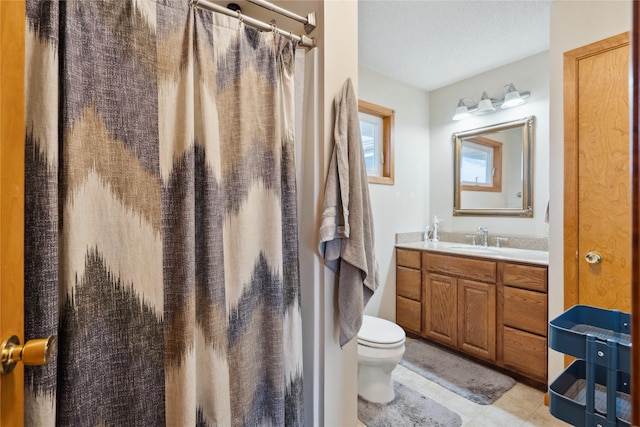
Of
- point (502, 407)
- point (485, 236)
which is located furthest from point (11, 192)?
point (485, 236)

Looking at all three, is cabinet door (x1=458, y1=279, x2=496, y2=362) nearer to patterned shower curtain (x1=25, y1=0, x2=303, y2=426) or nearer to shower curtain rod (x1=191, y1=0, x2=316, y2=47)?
patterned shower curtain (x1=25, y1=0, x2=303, y2=426)

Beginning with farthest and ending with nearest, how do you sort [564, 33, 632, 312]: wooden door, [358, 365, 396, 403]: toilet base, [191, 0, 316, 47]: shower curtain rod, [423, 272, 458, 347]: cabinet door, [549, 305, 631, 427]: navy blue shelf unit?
[423, 272, 458, 347]: cabinet door → [358, 365, 396, 403]: toilet base → [564, 33, 632, 312]: wooden door → [191, 0, 316, 47]: shower curtain rod → [549, 305, 631, 427]: navy blue shelf unit

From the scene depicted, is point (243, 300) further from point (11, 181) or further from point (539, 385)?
point (539, 385)

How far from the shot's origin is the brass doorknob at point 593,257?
165cm

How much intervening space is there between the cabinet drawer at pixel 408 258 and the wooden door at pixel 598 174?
112 centimetres

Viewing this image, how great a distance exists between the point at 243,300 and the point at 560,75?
2.17 m

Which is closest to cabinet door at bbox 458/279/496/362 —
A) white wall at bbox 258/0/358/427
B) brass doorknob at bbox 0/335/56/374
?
white wall at bbox 258/0/358/427

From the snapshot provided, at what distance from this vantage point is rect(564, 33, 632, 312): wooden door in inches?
62.1

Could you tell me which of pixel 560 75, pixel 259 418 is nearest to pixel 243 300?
pixel 259 418

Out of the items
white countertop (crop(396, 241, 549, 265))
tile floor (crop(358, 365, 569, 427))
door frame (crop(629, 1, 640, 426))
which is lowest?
tile floor (crop(358, 365, 569, 427))

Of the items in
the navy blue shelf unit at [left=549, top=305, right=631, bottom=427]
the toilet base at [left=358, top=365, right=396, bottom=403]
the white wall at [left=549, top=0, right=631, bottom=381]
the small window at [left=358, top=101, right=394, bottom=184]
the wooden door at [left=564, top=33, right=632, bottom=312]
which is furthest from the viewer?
the small window at [left=358, top=101, right=394, bottom=184]

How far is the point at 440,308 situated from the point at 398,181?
1.23m

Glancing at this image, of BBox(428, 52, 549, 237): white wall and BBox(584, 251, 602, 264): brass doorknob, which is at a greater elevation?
BBox(428, 52, 549, 237): white wall

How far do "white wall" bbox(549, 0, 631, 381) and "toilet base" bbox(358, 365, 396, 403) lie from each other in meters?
0.99
